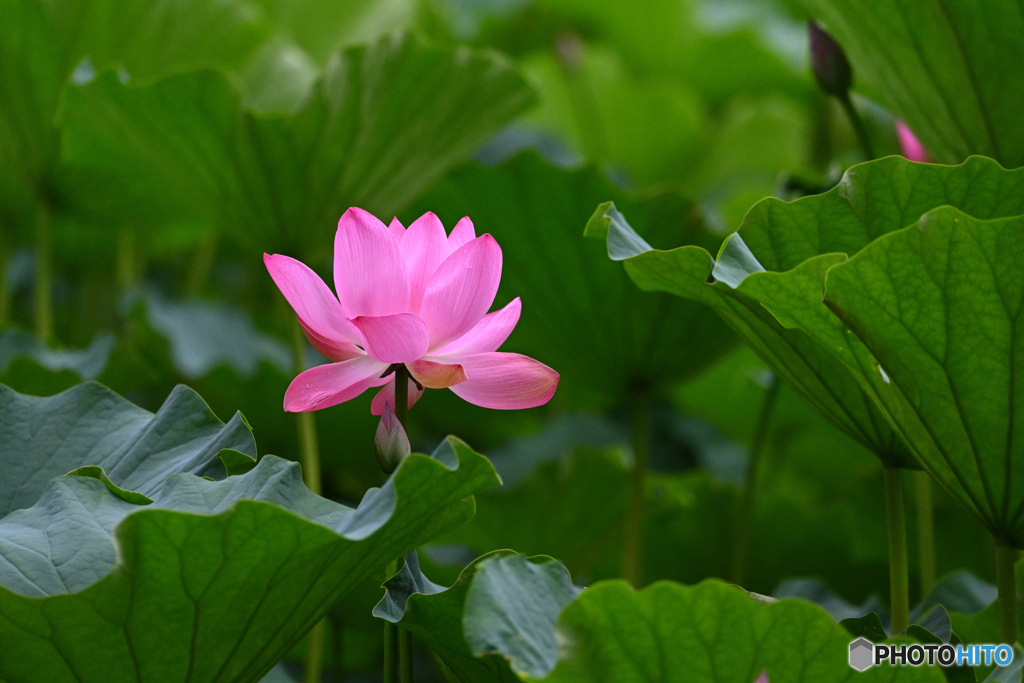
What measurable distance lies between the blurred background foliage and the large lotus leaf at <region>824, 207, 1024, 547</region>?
334 mm

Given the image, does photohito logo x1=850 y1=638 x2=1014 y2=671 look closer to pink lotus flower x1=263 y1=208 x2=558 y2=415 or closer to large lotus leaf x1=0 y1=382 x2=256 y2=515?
pink lotus flower x1=263 y1=208 x2=558 y2=415

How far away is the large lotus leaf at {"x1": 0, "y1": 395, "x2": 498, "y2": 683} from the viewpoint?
45 centimetres

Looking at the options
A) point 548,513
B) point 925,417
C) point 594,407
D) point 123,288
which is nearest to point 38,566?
point 925,417

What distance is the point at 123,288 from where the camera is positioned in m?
1.45

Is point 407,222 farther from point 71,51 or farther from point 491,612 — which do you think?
point 491,612

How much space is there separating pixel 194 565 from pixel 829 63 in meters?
0.71

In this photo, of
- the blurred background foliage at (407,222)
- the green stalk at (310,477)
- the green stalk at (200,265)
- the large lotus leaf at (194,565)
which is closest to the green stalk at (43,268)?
the blurred background foliage at (407,222)

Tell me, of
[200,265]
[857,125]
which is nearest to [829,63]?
[857,125]

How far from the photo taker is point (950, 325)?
523 millimetres

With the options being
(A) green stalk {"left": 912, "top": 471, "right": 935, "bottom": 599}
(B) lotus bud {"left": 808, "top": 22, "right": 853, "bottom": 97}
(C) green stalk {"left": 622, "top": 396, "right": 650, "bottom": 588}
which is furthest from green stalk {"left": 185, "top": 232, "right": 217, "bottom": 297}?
(A) green stalk {"left": 912, "top": 471, "right": 935, "bottom": 599}

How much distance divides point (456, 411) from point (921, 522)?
27.3 inches

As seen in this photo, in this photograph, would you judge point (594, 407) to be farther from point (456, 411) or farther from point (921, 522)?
point (921, 522)

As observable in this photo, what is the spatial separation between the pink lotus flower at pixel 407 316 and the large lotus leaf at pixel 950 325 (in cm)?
20

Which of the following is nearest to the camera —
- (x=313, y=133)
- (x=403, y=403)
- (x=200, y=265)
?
(x=403, y=403)
